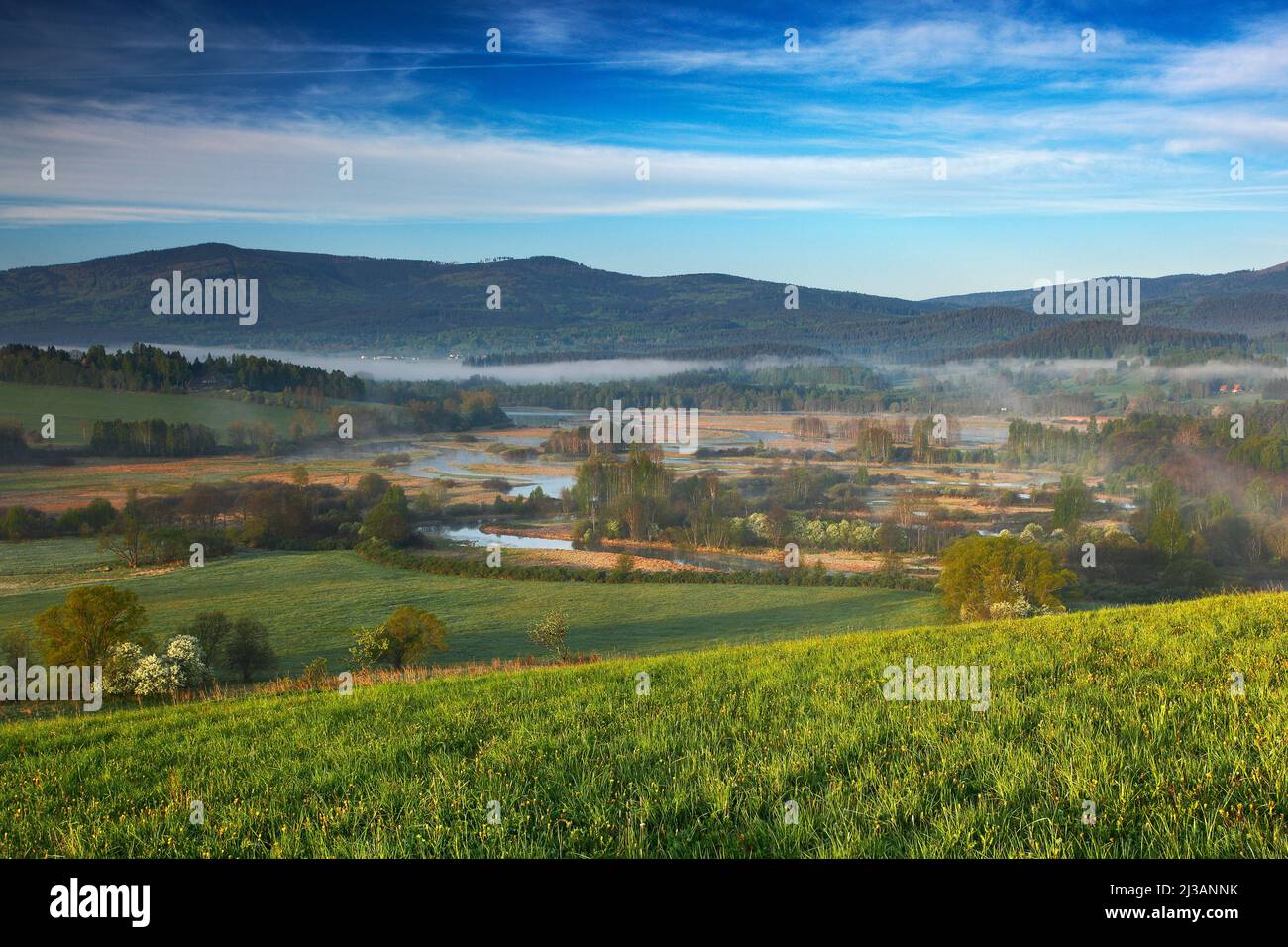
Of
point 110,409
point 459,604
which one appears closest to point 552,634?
point 459,604

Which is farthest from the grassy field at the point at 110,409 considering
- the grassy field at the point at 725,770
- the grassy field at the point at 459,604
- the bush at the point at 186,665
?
the grassy field at the point at 725,770

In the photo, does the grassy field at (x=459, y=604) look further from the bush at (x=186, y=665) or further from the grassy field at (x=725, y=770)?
the grassy field at (x=725, y=770)

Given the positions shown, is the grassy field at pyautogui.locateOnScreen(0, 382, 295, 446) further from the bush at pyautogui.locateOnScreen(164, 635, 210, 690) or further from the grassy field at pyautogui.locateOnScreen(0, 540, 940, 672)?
the bush at pyautogui.locateOnScreen(164, 635, 210, 690)

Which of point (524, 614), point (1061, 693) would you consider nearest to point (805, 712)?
point (1061, 693)

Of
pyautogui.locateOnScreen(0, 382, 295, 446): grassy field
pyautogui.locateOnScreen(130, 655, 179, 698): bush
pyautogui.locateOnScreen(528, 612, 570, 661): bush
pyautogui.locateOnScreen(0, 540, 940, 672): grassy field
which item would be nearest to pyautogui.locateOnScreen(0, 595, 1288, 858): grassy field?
pyautogui.locateOnScreen(130, 655, 179, 698): bush

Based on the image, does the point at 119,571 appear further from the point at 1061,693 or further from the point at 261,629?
the point at 1061,693

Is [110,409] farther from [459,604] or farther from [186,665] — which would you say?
[186,665]

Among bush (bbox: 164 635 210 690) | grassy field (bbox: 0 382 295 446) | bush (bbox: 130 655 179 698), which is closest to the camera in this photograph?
bush (bbox: 130 655 179 698)
